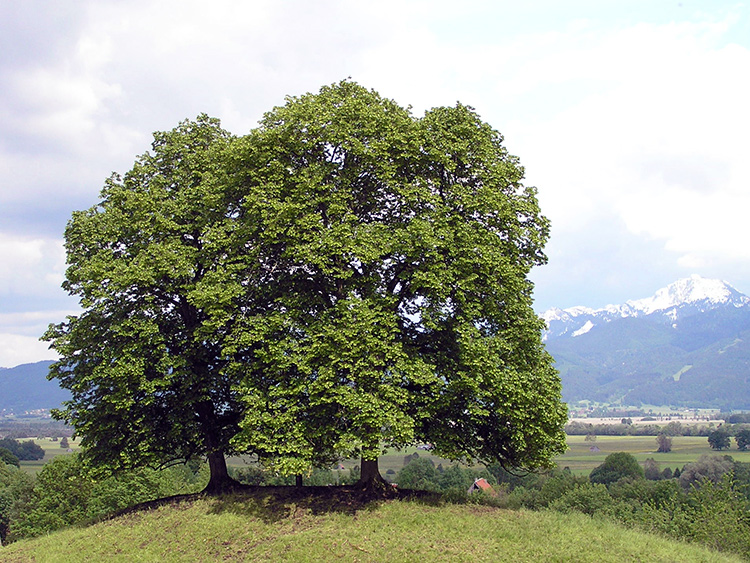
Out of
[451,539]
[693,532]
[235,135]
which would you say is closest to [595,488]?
[693,532]

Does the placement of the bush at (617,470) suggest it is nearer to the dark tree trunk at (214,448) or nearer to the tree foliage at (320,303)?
the tree foliage at (320,303)

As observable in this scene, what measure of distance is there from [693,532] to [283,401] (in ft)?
89.4

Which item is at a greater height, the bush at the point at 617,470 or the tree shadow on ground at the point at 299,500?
the tree shadow on ground at the point at 299,500

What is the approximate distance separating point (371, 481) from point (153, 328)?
39.3 feet

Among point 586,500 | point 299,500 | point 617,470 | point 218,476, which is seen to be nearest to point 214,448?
point 218,476

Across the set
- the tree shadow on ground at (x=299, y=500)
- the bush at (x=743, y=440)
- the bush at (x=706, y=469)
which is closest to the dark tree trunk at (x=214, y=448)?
the tree shadow on ground at (x=299, y=500)

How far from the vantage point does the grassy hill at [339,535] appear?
22312mm

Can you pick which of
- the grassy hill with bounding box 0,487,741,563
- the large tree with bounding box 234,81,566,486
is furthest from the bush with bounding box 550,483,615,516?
the large tree with bounding box 234,81,566,486

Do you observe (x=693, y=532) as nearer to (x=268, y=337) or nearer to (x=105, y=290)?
(x=268, y=337)

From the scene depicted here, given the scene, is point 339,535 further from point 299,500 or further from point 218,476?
point 218,476

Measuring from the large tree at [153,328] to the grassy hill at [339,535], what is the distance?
343 centimetres

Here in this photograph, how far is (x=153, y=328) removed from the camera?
27406 mm

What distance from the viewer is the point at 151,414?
29.3 meters

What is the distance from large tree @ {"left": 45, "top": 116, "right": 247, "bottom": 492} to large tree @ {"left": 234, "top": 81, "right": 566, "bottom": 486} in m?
2.04
